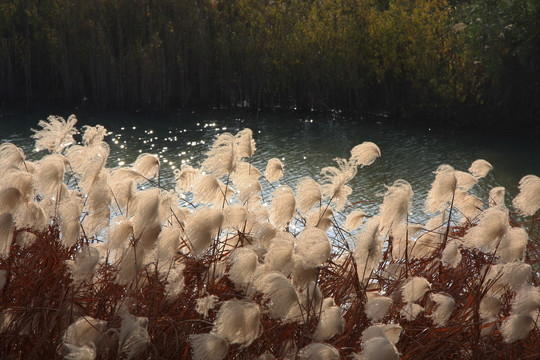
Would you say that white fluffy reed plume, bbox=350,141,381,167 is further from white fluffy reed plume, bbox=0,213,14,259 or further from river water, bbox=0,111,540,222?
river water, bbox=0,111,540,222

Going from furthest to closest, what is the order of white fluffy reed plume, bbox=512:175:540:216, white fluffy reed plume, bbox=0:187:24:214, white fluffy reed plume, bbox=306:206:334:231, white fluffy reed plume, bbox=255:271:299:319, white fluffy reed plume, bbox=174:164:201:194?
white fluffy reed plume, bbox=174:164:201:194 → white fluffy reed plume, bbox=306:206:334:231 → white fluffy reed plume, bbox=512:175:540:216 → white fluffy reed plume, bbox=0:187:24:214 → white fluffy reed plume, bbox=255:271:299:319

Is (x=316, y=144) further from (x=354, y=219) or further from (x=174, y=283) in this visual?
(x=174, y=283)

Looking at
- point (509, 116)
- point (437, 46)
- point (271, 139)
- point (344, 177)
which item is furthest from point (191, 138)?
point (344, 177)

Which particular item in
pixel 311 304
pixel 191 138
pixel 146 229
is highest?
pixel 146 229

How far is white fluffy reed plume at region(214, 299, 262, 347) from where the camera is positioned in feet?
5.79

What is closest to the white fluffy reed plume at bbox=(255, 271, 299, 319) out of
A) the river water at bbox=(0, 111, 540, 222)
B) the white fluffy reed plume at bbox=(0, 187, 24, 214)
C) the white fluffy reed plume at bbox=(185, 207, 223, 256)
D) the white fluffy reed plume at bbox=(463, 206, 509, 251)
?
the white fluffy reed plume at bbox=(185, 207, 223, 256)

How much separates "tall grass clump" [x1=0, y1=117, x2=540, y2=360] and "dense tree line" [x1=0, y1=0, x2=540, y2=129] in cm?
1045

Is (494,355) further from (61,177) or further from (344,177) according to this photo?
(61,177)

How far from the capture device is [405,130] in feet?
40.7

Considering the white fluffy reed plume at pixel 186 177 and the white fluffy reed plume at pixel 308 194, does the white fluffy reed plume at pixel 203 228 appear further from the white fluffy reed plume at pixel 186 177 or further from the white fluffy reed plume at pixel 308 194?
the white fluffy reed plume at pixel 186 177

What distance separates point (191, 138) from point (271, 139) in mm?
1503

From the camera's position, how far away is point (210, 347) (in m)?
1.75

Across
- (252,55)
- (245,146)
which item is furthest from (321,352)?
(252,55)

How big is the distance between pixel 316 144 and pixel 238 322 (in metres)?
9.70
